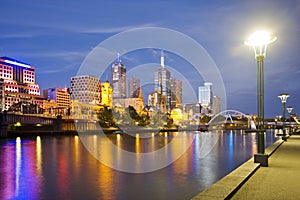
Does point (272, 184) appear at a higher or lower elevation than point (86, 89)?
lower

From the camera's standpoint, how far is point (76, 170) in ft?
38.3

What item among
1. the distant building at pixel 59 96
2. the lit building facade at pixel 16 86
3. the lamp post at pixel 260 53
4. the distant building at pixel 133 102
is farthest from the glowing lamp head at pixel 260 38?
the distant building at pixel 59 96

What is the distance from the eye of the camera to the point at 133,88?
15588 centimetres

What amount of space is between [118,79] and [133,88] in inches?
377

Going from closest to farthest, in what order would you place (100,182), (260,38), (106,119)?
(100,182), (260,38), (106,119)

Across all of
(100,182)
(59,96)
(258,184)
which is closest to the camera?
(258,184)

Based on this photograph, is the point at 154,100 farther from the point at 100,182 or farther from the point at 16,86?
the point at 100,182

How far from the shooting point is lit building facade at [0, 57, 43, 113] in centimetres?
9875

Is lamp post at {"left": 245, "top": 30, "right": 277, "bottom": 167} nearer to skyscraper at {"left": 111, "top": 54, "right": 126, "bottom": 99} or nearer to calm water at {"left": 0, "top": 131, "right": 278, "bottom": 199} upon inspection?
calm water at {"left": 0, "top": 131, "right": 278, "bottom": 199}

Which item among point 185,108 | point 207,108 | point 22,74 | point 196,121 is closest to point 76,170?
point 22,74

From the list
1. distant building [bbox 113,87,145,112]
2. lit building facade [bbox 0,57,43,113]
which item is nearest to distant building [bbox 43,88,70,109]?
lit building facade [bbox 0,57,43,113]

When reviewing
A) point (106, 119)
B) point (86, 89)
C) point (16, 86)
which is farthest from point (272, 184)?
point (86, 89)

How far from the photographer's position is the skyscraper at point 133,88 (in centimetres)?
14875

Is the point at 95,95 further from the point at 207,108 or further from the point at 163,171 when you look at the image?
the point at 163,171
